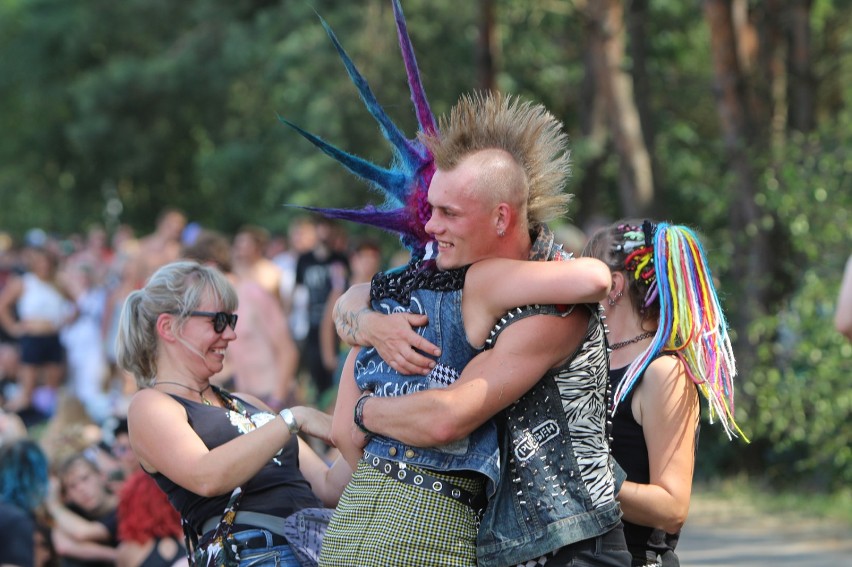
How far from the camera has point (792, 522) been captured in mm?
10156

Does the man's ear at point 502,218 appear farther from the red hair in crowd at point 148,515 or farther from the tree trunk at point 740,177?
the tree trunk at point 740,177

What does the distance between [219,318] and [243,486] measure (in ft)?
1.80

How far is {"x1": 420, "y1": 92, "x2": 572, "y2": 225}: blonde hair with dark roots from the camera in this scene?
310 cm

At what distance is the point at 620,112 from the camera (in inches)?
537

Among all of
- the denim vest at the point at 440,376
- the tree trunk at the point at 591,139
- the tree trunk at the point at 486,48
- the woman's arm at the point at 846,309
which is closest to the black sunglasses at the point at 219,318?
the denim vest at the point at 440,376

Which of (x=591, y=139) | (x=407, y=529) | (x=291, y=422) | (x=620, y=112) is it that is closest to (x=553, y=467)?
(x=407, y=529)

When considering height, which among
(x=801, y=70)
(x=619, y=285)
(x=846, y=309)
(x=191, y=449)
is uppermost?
(x=801, y=70)

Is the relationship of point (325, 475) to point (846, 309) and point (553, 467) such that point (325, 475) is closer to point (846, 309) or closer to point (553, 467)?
point (553, 467)

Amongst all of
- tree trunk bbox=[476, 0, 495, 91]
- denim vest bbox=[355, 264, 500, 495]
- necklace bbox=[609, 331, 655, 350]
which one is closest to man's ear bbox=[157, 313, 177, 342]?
denim vest bbox=[355, 264, 500, 495]

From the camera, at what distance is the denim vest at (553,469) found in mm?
3033

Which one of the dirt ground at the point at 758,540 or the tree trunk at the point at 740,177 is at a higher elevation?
the tree trunk at the point at 740,177

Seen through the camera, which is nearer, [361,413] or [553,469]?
[553,469]

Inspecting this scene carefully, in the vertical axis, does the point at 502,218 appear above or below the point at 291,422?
above

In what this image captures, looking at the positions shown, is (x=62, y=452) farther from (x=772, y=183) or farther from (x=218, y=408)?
(x=772, y=183)
